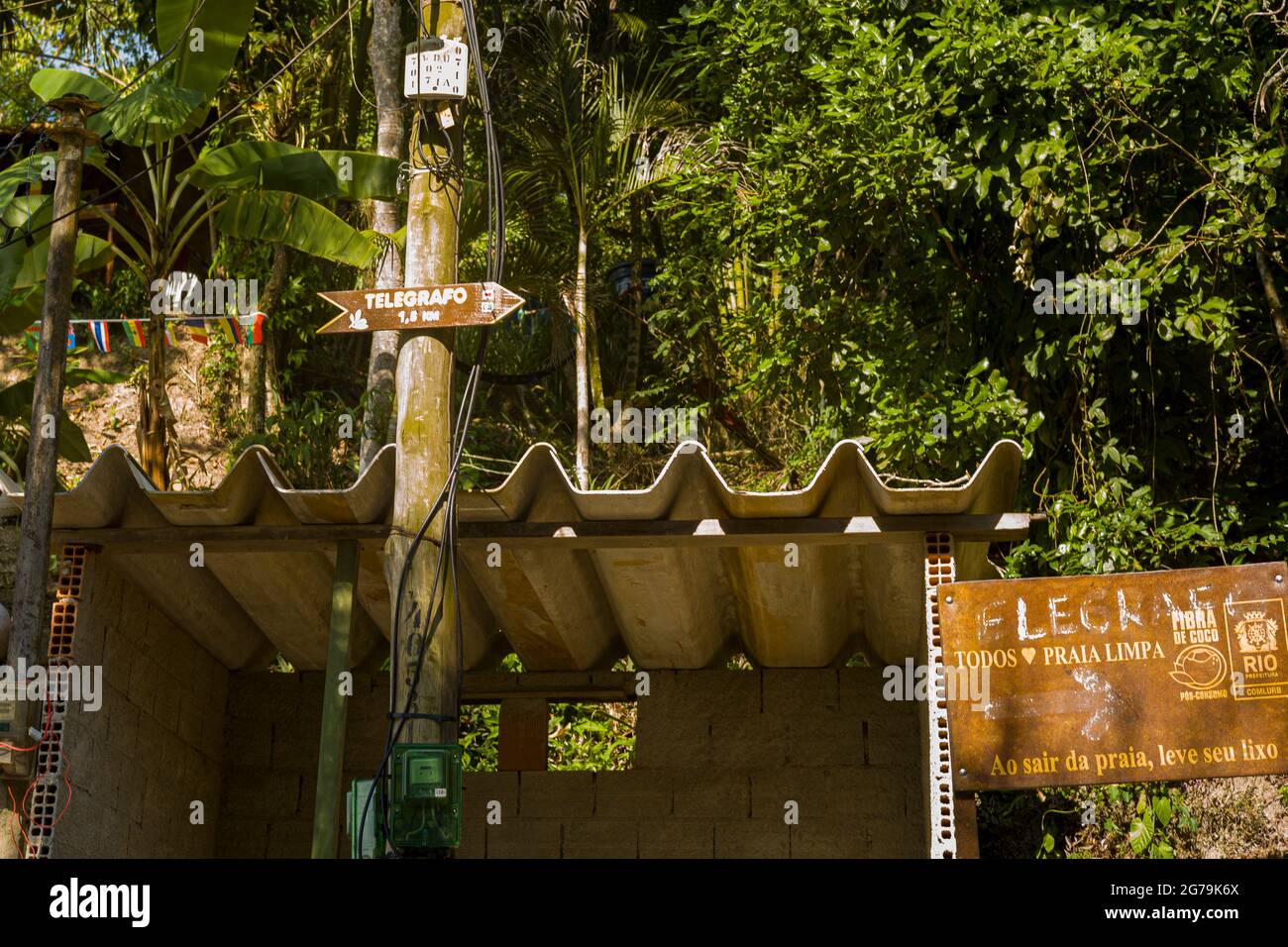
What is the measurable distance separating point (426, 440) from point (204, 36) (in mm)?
6293

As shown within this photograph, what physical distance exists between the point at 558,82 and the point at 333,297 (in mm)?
9397

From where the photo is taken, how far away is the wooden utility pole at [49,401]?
6766 millimetres

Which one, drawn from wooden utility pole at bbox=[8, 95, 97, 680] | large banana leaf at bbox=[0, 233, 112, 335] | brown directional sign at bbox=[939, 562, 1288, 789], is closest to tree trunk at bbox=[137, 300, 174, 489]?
large banana leaf at bbox=[0, 233, 112, 335]

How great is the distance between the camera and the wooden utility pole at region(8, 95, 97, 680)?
6.77 metres

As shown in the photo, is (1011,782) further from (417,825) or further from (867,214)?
(867,214)

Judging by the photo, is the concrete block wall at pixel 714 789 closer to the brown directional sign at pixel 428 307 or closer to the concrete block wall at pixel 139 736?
the concrete block wall at pixel 139 736

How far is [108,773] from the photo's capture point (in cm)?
826

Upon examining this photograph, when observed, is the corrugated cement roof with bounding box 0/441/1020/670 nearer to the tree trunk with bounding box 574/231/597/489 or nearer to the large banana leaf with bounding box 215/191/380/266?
Result: the large banana leaf with bounding box 215/191/380/266

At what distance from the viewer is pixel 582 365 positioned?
1463 cm

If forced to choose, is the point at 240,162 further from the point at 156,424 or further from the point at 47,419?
the point at 47,419

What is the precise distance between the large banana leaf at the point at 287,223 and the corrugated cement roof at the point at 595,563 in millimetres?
3059

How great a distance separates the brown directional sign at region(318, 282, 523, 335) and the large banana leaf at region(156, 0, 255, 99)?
18.0 ft

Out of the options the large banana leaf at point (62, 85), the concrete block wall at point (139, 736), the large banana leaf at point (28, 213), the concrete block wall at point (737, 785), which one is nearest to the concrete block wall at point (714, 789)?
the concrete block wall at point (737, 785)

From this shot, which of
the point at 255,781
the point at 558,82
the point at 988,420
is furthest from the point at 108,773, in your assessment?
the point at 558,82
